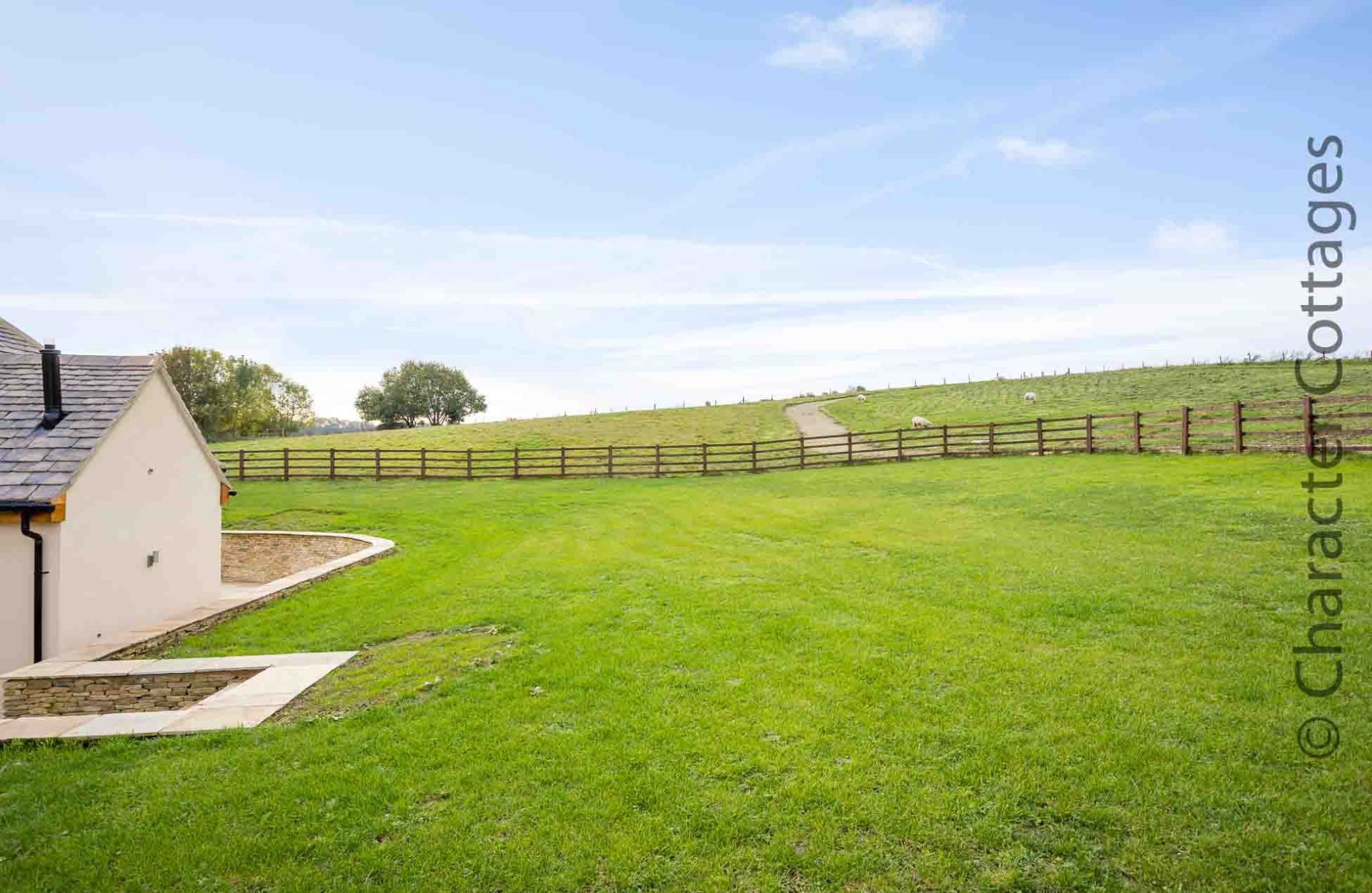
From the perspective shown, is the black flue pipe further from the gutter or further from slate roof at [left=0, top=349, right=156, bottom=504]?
the gutter

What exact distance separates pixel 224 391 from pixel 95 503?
57.4 m

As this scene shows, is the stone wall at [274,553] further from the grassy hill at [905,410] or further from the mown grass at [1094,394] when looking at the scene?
the mown grass at [1094,394]

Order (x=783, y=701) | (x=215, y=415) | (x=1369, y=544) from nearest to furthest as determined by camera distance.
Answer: (x=783, y=701) < (x=1369, y=544) < (x=215, y=415)

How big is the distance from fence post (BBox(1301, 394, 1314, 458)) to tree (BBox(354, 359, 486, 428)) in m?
61.3

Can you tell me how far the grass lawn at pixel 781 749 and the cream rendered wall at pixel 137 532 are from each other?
1524 mm

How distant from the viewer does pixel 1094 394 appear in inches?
1390

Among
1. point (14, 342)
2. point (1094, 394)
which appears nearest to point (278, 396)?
point (14, 342)

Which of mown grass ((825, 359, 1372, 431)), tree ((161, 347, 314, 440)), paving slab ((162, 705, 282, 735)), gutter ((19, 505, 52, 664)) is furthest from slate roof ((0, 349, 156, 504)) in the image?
tree ((161, 347, 314, 440))

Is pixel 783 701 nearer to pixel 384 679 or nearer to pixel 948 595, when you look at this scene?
pixel 948 595

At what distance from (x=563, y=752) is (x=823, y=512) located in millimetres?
10308

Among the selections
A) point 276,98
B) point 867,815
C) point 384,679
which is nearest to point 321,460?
point 276,98

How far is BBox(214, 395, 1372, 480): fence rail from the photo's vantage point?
1798 cm

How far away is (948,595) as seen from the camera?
679 centimetres

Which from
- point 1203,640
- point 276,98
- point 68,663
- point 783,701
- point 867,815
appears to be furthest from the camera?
point 276,98
